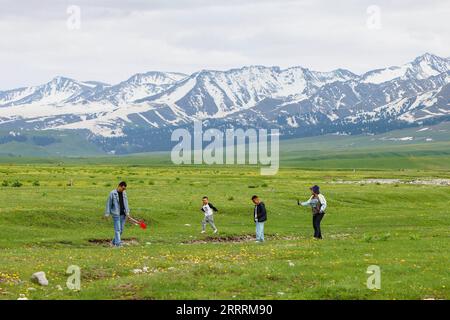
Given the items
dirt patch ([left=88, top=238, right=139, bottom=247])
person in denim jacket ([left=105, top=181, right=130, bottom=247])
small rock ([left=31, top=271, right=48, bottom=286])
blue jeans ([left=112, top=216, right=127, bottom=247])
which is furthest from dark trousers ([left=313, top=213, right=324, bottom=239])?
small rock ([left=31, top=271, right=48, bottom=286])

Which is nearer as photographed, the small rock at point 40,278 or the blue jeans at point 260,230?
the small rock at point 40,278

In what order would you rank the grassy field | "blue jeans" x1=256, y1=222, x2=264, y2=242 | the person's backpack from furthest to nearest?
"blue jeans" x1=256, y1=222, x2=264, y2=242, the person's backpack, the grassy field

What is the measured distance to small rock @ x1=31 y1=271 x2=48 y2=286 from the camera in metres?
25.0

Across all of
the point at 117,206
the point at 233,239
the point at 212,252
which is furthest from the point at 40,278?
the point at 233,239

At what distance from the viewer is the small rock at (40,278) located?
2503 cm

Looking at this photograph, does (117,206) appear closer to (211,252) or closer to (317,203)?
(211,252)

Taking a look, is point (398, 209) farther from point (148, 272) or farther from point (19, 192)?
point (148, 272)

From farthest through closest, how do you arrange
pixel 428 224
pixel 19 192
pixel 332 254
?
1. pixel 19 192
2. pixel 428 224
3. pixel 332 254

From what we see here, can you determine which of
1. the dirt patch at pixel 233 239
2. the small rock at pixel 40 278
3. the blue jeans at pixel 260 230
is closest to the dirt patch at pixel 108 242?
the dirt patch at pixel 233 239

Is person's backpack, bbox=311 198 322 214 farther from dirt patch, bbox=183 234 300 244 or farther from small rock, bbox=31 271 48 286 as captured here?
small rock, bbox=31 271 48 286

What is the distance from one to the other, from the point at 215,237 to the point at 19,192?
97.5ft

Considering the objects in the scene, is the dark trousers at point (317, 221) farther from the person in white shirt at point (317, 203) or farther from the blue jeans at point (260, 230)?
the blue jeans at point (260, 230)
